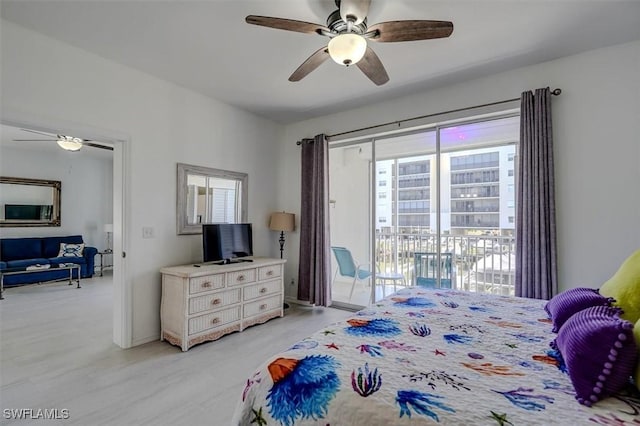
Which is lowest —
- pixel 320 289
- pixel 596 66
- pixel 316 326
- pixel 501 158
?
pixel 316 326

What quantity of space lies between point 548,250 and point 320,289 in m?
2.63

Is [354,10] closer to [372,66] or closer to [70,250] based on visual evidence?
[372,66]

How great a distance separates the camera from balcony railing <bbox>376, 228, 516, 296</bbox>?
402 centimetres

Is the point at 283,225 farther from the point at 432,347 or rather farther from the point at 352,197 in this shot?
the point at 432,347

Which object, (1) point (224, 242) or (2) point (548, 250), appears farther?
(1) point (224, 242)

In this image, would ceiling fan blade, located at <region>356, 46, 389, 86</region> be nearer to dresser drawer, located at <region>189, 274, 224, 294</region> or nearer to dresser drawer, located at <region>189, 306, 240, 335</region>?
dresser drawer, located at <region>189, 274, 224, 294</region>

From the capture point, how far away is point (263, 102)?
3836 millimetres

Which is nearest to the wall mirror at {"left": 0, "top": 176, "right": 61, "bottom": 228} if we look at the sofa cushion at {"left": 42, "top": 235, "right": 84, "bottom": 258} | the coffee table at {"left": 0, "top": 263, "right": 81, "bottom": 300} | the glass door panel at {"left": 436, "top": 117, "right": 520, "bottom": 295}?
the sofa cushion at {"left": 42, "top": 235, "right": 84, "bottom": 258}

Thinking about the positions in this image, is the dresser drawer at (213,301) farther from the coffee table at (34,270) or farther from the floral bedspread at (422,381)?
the coffee table at (34,270)

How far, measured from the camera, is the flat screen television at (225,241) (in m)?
3.36

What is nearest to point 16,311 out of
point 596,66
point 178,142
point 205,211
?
point 205,211

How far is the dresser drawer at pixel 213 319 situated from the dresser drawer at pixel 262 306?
142 mm

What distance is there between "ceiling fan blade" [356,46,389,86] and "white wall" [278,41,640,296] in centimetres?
148

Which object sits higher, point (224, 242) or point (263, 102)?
point (263, 102)
